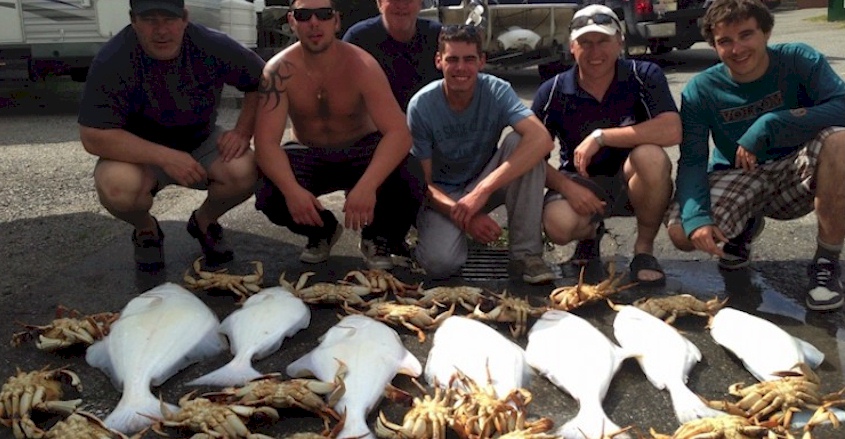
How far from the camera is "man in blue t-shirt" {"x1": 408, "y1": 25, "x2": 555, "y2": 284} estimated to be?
408 cm

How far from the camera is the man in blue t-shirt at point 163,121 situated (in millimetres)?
4062

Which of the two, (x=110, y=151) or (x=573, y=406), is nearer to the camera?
(x=573, y=406)

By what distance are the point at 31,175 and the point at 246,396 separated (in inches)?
192

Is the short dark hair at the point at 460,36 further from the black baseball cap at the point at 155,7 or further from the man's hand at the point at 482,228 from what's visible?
the black baseball cap at the point at 155,7

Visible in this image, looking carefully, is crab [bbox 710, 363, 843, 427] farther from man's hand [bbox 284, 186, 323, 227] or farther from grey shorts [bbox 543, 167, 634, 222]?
man's hand [bbox 284, 186, 323, 227]

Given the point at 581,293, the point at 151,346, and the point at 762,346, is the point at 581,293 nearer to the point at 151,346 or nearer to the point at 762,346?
the point at 762,346

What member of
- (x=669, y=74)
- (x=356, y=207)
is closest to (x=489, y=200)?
(x=356, y=207)

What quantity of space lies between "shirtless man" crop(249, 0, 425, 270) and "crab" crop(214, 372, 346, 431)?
137 centimetres

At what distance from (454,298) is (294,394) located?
1.18 m

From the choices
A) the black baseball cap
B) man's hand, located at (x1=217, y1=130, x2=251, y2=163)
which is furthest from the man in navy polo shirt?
the black baseball cap

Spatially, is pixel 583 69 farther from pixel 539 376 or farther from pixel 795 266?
pixel 539 376

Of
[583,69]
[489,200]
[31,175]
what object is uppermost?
[583,69]

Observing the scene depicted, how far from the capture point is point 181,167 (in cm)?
411

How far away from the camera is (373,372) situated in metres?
2.90
